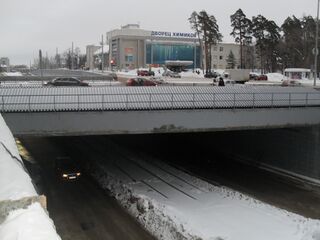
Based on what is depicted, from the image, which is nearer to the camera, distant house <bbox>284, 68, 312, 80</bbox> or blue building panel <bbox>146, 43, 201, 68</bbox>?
distant house <bbox>284, 68, 312, 80</bbox>

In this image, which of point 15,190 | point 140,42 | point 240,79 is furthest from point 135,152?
point 140,42

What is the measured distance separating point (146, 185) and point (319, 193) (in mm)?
9861

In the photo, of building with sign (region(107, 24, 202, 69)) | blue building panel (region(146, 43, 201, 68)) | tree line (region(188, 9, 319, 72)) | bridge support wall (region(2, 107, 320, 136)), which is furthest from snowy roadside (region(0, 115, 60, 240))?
blue building panel (region(146, 43, 201, 68))

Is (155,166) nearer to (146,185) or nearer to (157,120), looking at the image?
(146,185)

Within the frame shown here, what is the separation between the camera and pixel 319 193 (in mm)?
26312

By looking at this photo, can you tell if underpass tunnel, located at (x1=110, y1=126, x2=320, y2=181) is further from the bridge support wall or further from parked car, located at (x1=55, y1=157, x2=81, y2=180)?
parked car, located at (x1=55, y1=157, x2=81, y2=180)

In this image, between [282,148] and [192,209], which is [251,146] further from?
[192,209]

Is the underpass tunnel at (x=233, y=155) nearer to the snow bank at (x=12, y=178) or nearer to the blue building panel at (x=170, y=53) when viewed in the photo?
the snow bank at (x=12, y=178)

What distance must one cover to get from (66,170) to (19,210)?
23.8m

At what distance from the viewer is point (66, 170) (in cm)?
2883

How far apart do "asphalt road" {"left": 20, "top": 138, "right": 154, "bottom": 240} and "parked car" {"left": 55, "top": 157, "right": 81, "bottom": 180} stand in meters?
0.37

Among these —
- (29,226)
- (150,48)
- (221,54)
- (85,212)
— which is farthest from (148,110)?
(221,54)

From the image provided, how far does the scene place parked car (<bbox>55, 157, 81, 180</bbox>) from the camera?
28.6 m

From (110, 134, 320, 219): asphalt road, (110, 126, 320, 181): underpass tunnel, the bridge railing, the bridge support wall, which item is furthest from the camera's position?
(110, 126, 320, 181): underpass tunnel
